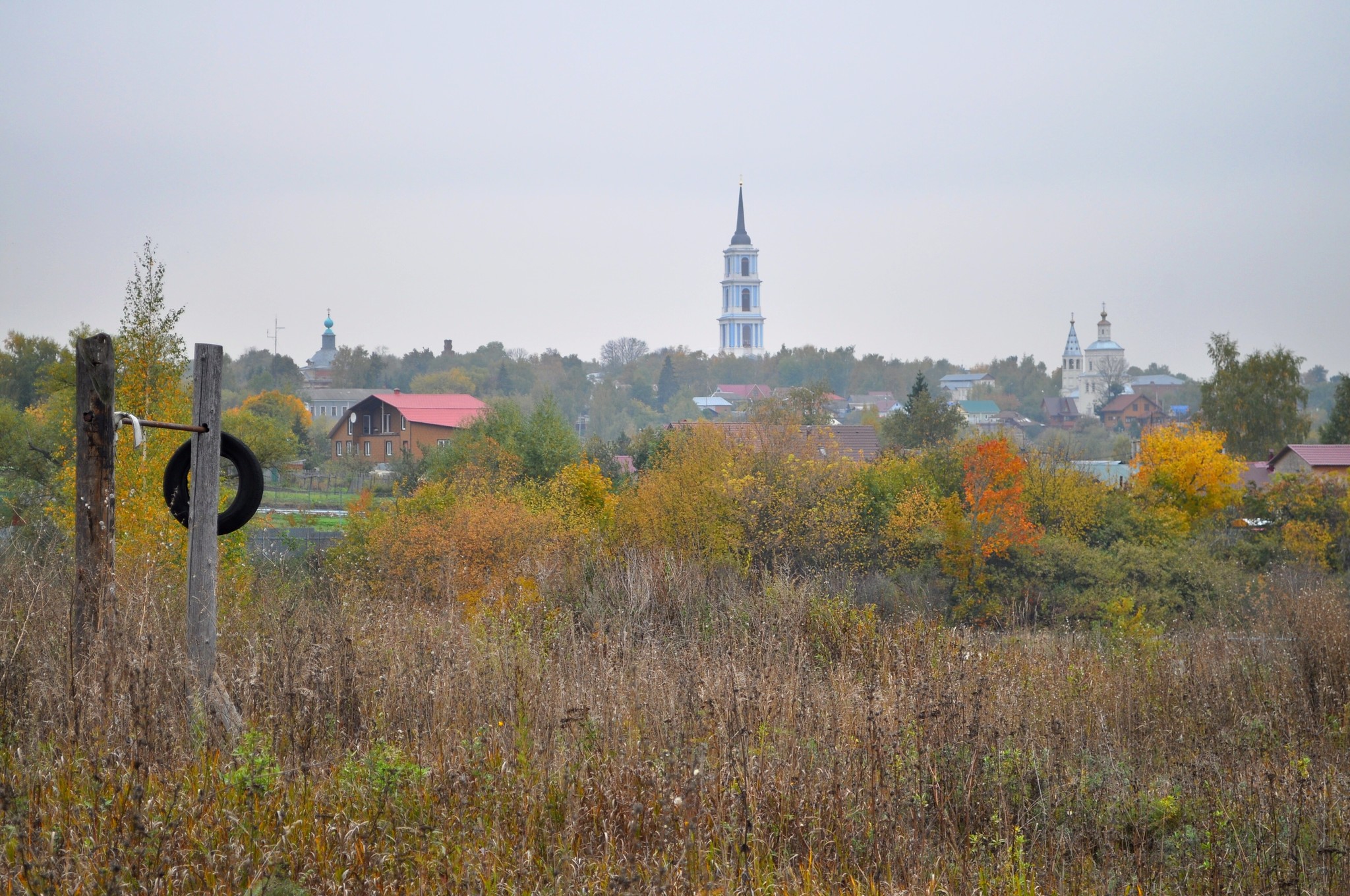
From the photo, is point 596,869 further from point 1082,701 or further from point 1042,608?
point 1042,608

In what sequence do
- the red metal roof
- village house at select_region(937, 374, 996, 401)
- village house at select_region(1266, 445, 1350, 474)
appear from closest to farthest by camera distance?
village house at select_region(1266, 445, 1350, 474)
the red metal roof
village house at select_region(937, 374, 996, 401)

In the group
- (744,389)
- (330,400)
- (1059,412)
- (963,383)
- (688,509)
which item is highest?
(963,383)

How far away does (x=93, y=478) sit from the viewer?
4.98 metres

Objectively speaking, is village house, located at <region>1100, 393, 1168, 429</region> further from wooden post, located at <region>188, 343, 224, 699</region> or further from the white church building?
wooden post, located at <region>188, 343, 224, 699</region>

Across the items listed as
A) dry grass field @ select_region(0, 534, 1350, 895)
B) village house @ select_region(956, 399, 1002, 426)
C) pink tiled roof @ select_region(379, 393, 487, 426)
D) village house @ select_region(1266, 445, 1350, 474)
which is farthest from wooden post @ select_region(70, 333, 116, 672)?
village house @ select_region(956, 399, 1002, 426)

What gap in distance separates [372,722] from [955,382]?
140307 mm

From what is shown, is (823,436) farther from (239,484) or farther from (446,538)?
(239,484)

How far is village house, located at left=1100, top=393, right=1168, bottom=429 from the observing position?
108m

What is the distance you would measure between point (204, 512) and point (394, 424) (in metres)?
57.3

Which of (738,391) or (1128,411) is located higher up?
(738,391)

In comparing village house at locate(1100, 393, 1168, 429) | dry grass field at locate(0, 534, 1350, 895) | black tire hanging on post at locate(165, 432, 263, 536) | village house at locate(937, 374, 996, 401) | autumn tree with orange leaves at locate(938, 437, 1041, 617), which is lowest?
autumn tree with orange leaves at locate(938, 437, 1041, 617)

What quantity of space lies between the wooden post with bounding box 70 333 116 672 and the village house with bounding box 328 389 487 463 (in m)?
54.4

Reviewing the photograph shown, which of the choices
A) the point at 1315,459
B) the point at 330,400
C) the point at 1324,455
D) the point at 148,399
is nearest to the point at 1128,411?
the point at 1324,455

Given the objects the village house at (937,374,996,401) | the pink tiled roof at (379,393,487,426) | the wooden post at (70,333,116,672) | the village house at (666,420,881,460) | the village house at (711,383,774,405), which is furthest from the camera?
the village house at (937,374,996,401)
